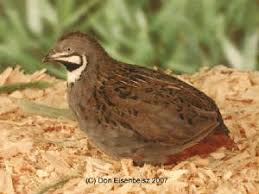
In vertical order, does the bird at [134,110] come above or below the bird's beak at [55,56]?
below

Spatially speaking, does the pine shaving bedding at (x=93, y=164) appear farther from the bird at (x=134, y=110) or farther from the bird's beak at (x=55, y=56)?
the bird's beak at (x=55, y=56)

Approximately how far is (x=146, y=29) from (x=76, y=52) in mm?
2003

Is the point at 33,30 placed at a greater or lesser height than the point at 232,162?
greater

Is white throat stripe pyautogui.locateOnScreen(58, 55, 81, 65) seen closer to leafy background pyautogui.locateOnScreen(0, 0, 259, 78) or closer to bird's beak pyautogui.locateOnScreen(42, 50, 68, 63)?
bird's beak pyautogui.locateOnScreen(42, 50, 68, 63)

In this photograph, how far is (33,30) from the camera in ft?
17.9

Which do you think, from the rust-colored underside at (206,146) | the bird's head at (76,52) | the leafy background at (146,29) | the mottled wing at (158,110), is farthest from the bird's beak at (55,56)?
the leafy background at (146,29)

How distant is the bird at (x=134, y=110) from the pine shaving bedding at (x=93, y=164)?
0.22ft

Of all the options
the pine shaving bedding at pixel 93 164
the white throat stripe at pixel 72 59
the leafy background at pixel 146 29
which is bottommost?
the pine shaving bedding at pixel 93 164

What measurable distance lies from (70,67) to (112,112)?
0.24m

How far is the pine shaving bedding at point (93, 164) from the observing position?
325 cm

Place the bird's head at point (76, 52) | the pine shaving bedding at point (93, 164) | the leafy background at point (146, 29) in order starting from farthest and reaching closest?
the leafy background at point (146, 29), the bird's head at point (76, 52), the pine shaving bedding at point (93, 164)

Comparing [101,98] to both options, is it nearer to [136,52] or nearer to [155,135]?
[155,135]

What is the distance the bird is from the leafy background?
187 cm

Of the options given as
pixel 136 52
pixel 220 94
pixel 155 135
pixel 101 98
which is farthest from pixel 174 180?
pixel 136 52
